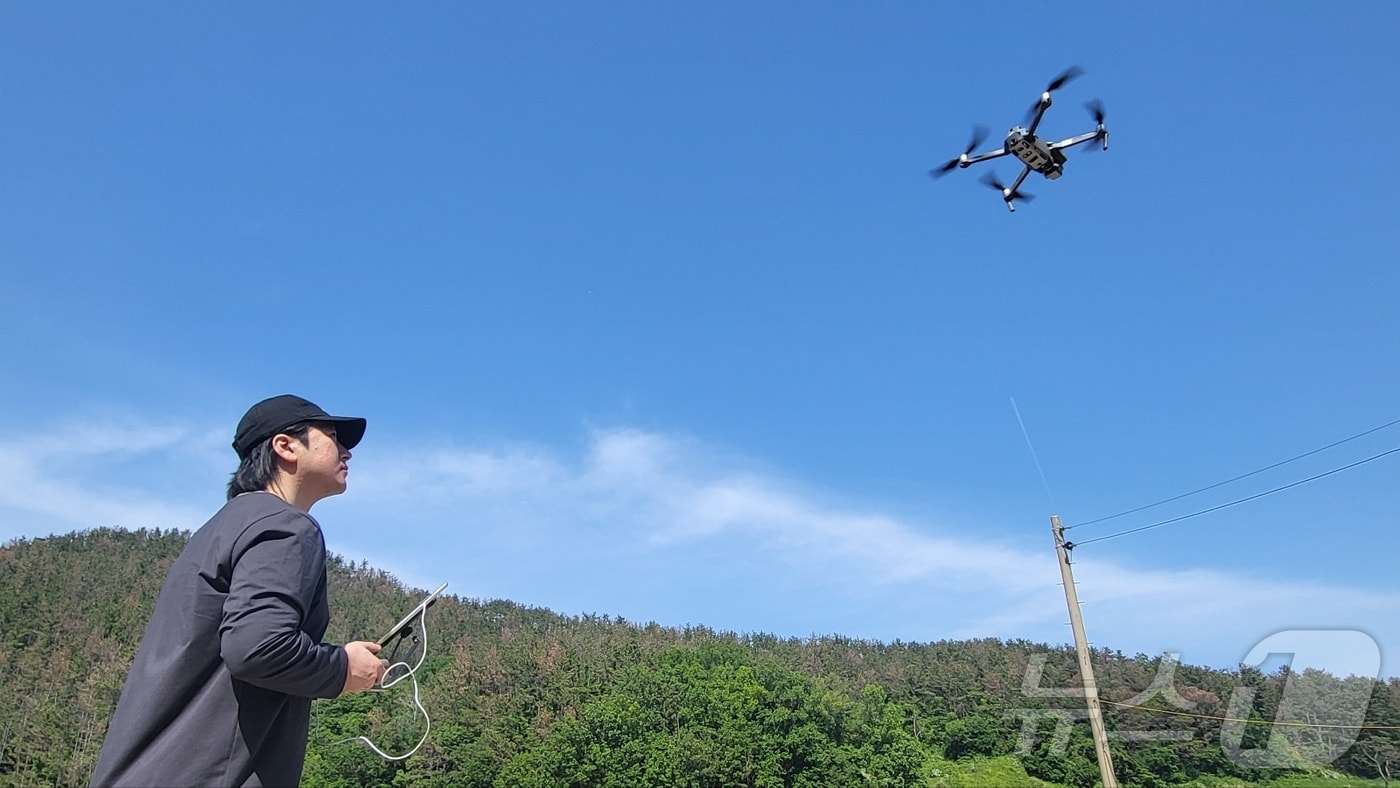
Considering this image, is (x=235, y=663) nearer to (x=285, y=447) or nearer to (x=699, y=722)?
(x=285, y=447)

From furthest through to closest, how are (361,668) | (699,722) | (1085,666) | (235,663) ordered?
(699,722) < (1085,666) < (361,668) < (235,663)

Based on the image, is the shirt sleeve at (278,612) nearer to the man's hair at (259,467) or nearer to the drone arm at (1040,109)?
the man's hair at (259,467)

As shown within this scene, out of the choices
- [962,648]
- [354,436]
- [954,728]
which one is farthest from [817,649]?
[354,436]

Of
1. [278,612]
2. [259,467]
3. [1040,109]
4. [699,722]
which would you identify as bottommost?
[278,612]

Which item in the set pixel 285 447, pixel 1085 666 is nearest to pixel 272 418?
pixel 285 447

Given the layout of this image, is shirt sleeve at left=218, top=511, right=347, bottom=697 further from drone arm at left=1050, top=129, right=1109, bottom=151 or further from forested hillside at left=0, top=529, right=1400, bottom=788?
forested hillside at left=0, top=529, right=1400, bottom=788

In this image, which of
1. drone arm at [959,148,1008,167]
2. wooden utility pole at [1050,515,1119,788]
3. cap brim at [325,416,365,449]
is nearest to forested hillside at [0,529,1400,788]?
wooden utility pole at [1050,515,1119,788]

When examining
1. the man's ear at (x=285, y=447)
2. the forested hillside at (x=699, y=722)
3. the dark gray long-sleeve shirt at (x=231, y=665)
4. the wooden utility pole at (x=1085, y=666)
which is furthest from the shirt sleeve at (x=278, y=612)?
the forested hillside at (x=699, y=722)
